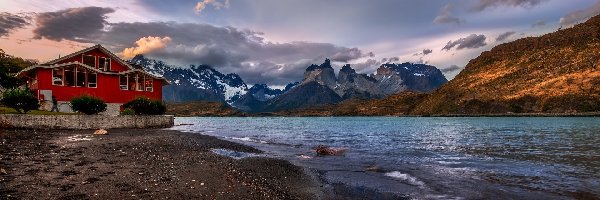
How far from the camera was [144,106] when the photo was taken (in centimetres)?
5844

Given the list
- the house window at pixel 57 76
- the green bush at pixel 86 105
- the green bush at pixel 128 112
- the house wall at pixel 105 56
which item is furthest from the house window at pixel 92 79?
the green bush at pixel 86 105

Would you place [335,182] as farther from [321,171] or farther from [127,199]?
[127,199]

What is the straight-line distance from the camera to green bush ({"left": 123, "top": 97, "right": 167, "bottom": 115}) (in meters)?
57.2

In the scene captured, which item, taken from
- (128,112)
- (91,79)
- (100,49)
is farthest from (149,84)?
(128,112)

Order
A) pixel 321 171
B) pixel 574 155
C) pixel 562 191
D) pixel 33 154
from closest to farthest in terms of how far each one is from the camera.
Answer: pixel 562 191, pixel 33 154, pixel 321 171, pixel 574 155

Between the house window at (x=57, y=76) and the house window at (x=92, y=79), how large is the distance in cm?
365

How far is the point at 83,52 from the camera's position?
61.7 meters

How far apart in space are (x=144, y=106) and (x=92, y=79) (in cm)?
937

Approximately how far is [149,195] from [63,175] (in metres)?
4.66

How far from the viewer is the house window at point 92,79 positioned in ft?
191

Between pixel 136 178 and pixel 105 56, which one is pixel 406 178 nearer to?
pixel 136 178

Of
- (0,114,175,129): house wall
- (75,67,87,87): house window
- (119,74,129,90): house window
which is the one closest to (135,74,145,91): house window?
(119,74,129,90): house window

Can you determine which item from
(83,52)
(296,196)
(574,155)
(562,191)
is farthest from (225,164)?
(83,52)

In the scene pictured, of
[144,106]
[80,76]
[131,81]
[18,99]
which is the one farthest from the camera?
[131,81]
